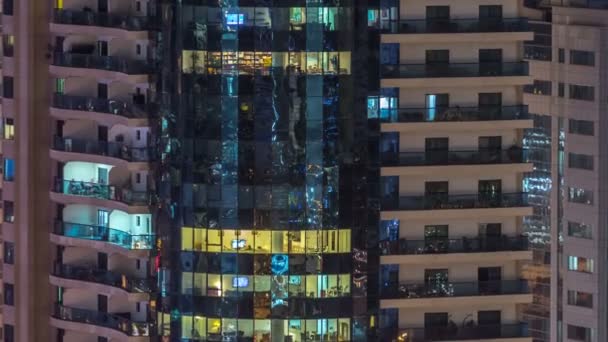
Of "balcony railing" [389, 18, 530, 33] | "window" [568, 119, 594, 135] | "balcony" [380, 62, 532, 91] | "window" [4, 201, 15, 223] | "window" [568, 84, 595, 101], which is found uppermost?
"balcony railing" [389, 18, 530, 33]

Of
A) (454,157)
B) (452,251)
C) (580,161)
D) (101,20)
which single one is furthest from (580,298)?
(101,20)

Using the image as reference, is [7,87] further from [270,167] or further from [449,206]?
[449,206]

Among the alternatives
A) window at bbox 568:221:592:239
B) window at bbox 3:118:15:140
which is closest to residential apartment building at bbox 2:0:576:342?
window at bbox 3:118:15:140

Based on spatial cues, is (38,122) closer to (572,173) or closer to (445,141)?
(445,141)

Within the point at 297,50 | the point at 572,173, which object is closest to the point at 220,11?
the point at 297,50

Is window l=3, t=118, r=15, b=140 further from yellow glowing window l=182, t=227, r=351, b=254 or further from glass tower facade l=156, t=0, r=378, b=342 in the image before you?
yellow glowing window l=182, t=227, r=351, b=254

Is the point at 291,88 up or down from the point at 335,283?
up

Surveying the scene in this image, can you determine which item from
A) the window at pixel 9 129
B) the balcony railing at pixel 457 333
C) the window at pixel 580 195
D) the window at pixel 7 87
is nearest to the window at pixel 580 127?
the window at pixel 580 195
